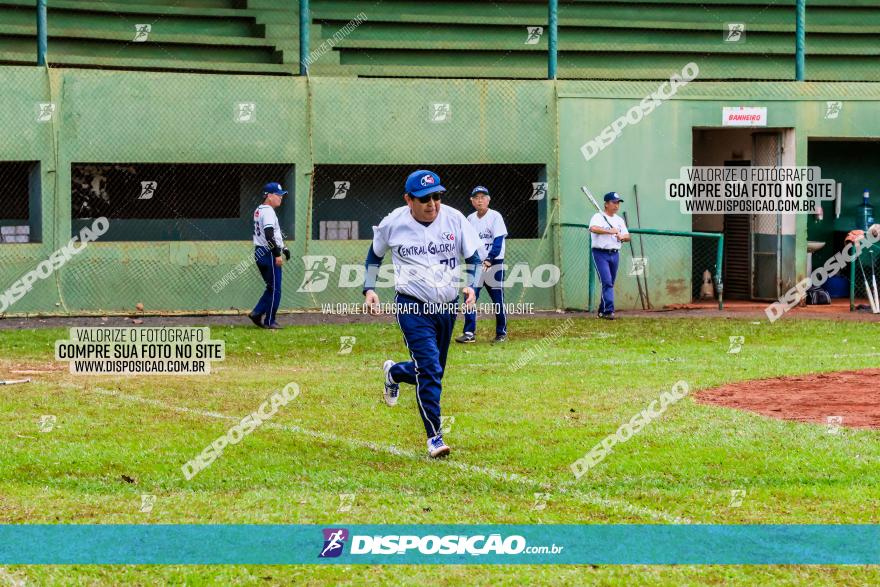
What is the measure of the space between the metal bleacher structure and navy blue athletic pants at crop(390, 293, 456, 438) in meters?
13.3

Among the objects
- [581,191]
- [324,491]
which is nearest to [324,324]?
[581,191]

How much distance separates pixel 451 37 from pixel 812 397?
46.7 feet

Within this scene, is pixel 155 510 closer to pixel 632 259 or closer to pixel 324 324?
pixel 324 324

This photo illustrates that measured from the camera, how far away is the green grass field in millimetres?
6727

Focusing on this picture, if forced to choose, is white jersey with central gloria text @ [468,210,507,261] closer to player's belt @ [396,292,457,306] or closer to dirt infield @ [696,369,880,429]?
dirt infield @ [696,369,880,429]

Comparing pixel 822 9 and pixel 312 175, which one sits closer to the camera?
pixel 312 175

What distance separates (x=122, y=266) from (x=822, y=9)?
1552 centimetres

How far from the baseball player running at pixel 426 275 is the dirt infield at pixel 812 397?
127 inches

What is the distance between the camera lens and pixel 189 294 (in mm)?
20984

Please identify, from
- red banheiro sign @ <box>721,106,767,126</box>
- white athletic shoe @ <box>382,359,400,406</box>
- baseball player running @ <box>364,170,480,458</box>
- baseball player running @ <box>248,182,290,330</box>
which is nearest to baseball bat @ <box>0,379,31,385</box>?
white athletic shoe @ <box>382,359,400,406</box>

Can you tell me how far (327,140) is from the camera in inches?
849

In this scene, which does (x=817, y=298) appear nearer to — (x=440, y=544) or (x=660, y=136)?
(x=660, y=136)

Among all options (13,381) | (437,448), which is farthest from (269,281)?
(437,448)

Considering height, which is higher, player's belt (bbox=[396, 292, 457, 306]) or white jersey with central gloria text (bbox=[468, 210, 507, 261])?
white jersey with central gloria text (bbox=[468, 210, 507, 261])
